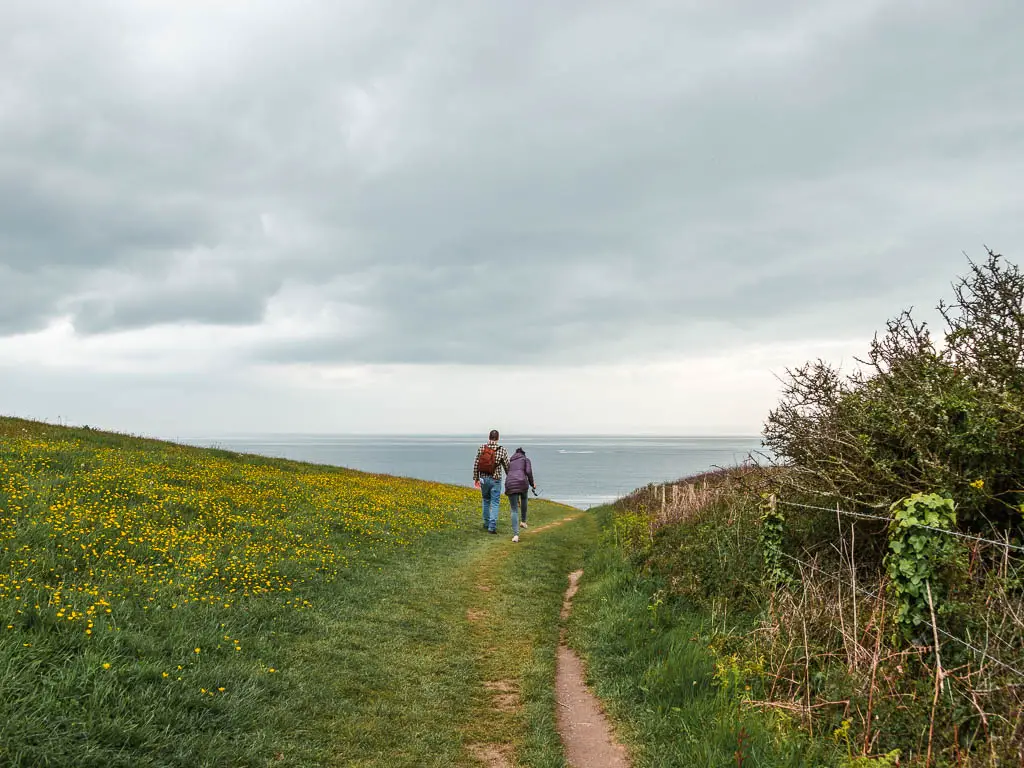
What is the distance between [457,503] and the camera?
2489 cm

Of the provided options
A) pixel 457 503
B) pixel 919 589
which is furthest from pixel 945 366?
pixel 457 503

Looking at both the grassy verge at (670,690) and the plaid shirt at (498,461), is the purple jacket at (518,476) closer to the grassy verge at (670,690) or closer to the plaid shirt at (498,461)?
the plaid shirt at (498,461)

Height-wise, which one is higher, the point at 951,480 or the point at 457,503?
the point at 951,480

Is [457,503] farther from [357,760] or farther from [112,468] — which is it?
[357,760]

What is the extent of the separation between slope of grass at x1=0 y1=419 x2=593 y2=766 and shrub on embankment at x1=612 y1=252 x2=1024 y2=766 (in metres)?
2.82

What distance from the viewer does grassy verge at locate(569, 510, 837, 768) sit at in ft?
17.7

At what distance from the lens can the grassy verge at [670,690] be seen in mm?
5395

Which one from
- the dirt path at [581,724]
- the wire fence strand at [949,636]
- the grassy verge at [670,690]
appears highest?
the wire fence strand at [949,636]

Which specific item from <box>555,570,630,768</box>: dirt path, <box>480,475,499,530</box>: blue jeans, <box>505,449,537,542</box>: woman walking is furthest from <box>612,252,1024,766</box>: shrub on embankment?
<box>480,475,499,530</box>: blue jeans

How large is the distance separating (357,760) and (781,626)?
514 cm

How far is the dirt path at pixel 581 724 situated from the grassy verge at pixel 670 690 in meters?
0.15

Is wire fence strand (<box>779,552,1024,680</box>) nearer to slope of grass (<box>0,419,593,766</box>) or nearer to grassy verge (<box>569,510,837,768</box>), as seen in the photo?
grassy verge (<box>569,510,837,768</box>)

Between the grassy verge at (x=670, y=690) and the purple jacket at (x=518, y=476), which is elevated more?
the purple jacket at (x=518, y=476)

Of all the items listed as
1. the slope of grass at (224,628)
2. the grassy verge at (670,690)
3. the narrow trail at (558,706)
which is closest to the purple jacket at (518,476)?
the slope of grass at (224,628)
